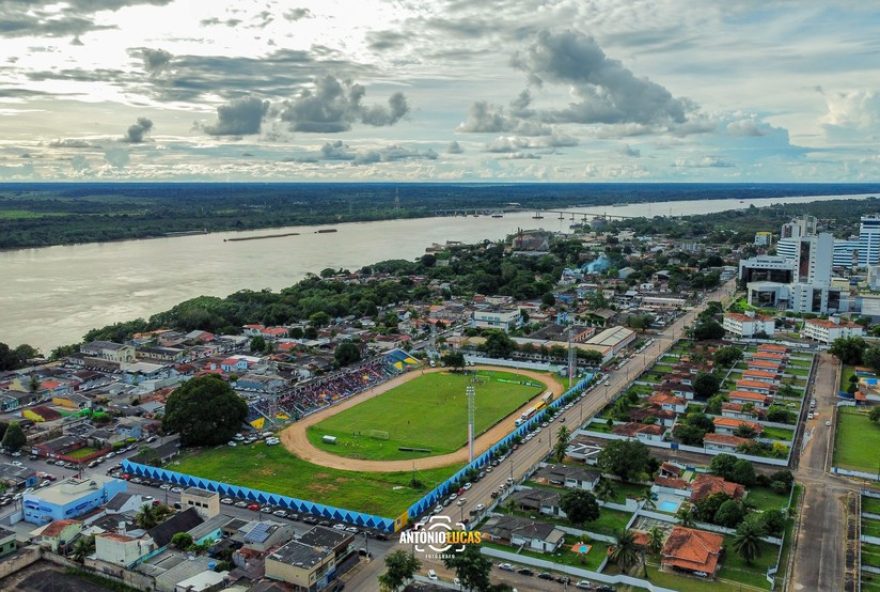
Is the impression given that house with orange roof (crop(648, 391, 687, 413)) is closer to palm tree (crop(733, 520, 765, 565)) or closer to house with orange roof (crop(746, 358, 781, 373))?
house with orange roof (crop(746, 358, 781, 373))

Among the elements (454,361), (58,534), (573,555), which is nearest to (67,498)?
(58,534)

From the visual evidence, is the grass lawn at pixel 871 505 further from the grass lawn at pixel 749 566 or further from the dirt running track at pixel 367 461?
the dirt running track at pixel 367 461

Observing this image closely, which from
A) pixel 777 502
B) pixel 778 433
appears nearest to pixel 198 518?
A: pixel 777 502

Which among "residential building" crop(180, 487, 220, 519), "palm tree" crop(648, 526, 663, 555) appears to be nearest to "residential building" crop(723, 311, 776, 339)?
"palm tree" crop(648, 526, 663, 555)

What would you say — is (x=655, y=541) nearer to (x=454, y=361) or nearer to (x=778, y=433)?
(x=778, y=433)

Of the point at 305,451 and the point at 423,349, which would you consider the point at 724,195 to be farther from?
the point at 305,451
